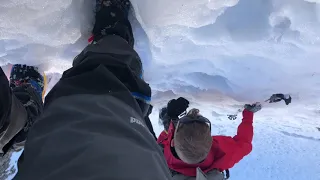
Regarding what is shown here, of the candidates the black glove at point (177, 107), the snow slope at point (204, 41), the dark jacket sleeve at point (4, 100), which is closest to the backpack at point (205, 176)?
the snow slope at point (204, 41)

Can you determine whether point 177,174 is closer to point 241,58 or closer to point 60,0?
point 241,58

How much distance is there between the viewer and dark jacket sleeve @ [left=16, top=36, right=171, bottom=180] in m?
0.61

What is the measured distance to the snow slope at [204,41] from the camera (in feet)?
4.82

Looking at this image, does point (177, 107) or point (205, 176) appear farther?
point (177, 107)

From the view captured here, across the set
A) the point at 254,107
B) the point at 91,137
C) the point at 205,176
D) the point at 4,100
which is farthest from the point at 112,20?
the point at 254,107

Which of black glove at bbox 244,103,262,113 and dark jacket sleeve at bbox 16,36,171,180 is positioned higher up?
dark jacket sleeve at bbox 16,36,171,180

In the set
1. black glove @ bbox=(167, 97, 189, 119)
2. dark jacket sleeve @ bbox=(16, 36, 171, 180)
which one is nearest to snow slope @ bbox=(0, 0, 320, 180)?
black glove @ bbox=(167, 97, 189, 119)

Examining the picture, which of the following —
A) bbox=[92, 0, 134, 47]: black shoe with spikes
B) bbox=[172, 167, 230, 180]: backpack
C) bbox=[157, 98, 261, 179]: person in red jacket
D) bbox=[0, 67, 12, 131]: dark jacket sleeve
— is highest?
bbox=[92, 0, 134, 47]: black shoe with spikes

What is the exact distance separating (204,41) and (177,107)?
1.16 metres

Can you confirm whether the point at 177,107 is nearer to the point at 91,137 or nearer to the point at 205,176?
the point at 205,176

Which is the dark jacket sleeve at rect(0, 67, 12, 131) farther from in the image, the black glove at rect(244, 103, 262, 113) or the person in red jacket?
the black glove at rect(244, 103, 262, 113)

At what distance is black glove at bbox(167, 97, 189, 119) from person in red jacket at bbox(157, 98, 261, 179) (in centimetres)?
45

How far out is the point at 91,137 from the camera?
67 cm

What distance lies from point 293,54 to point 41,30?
1.33 m
